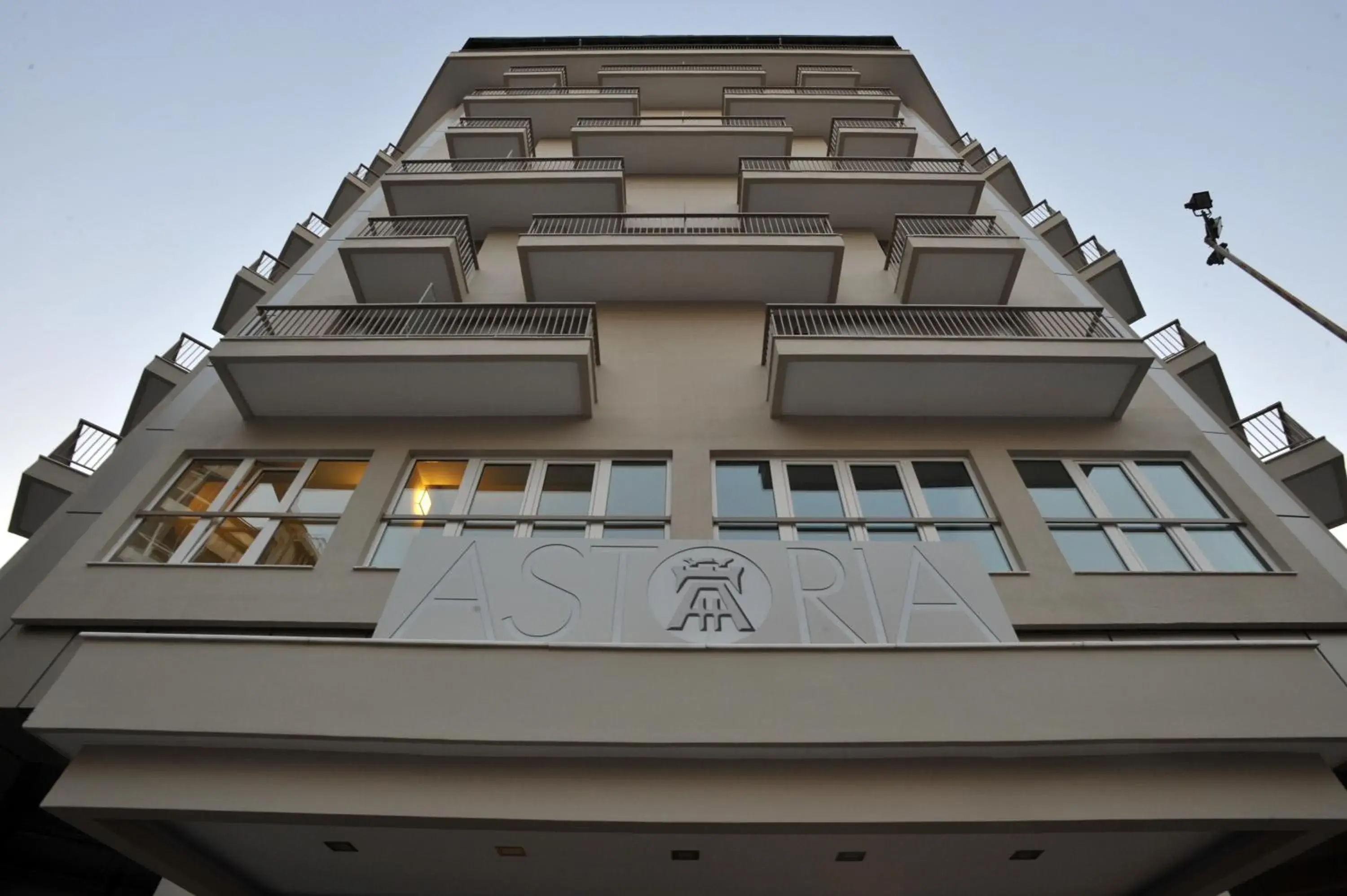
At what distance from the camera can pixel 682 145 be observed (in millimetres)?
17422

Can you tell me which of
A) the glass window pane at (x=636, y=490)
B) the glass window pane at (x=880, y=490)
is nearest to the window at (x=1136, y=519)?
the glass window pane at (x=880, y=490)

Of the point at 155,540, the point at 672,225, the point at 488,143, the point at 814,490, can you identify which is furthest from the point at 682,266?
the point at 155,540

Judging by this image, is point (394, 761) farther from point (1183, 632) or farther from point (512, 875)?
point (1183, 632)

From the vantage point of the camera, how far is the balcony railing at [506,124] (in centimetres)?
1777

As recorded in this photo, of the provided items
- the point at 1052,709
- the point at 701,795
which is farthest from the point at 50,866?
the point at 1052,709

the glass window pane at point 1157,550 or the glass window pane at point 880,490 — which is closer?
the glass window pane at point 1157,550

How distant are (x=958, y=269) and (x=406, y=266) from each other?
10.1m

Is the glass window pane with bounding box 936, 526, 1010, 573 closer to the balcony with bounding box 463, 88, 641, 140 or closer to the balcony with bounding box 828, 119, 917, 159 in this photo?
the balcony with bounding box 828, 119, 917, 159

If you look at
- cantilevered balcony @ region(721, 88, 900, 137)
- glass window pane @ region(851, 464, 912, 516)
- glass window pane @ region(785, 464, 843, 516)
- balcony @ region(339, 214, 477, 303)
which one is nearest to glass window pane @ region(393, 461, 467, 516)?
balcony @ region(339, 214, 477, 303)

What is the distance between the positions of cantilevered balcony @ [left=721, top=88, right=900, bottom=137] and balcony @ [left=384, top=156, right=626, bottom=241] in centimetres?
627

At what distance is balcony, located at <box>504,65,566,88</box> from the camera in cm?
2153

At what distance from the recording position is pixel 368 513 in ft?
29.3

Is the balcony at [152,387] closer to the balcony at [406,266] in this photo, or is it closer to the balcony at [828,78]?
the balcony at [406,266]

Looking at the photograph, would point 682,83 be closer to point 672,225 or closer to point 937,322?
point 672,225
